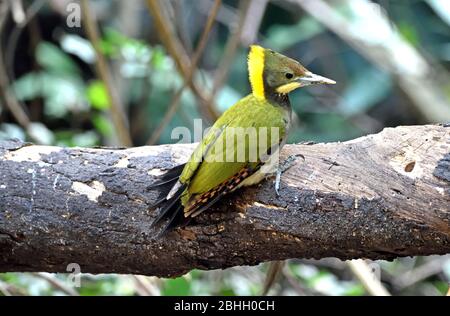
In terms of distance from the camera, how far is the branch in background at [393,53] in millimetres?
4930

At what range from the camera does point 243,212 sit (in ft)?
8.16

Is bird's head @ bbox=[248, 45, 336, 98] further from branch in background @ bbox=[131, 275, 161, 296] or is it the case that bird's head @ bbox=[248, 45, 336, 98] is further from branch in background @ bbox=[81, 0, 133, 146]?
branch in background @ bbox=[81, 0, 133, 146]

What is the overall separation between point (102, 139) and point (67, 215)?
3.40 m

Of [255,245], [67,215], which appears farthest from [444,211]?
[67,215]

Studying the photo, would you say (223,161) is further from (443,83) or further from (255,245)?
(443,83)

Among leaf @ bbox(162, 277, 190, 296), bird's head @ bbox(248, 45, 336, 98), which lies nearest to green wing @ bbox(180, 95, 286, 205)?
bird's head @ bbox(248, 45, 336, 98)

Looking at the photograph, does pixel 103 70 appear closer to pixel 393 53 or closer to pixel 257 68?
pixel 257 68

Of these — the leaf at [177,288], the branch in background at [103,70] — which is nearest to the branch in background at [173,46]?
the branch in background at [103,70]

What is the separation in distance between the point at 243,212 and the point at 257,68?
0.65 m

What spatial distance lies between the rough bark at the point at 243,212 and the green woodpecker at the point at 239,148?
58 mm

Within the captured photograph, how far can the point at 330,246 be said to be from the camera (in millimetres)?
2432

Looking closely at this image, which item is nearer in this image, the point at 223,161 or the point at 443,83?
the point at 223,161

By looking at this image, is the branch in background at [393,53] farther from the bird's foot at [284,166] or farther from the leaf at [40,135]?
the bird's foot at [284,166]

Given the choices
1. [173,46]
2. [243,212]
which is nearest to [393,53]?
[173,46]
